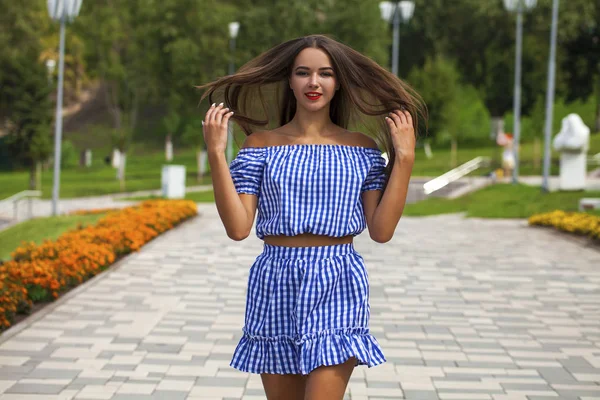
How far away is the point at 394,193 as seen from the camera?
3508 millimetres

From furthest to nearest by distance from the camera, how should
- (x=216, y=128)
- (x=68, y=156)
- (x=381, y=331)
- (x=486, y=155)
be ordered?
(x=68, y=156), (x=486, y=155), (x=381, y=331), (x=216, y=128)

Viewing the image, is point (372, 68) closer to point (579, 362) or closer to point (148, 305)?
point (579, 362)

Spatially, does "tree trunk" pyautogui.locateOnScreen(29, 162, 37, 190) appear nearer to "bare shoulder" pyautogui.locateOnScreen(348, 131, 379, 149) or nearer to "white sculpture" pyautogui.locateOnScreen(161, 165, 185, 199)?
"white sculpture" pyautogui.locateOnScreen(161, 165, 185, 199)

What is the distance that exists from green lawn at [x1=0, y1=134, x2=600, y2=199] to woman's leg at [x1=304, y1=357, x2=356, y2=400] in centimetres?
3549

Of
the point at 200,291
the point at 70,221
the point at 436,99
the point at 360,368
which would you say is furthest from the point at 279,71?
the point at 436,99

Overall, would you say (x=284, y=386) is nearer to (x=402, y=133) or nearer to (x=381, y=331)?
(x=402, y=133)

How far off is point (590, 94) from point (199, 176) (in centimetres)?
2190

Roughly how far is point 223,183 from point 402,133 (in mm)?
659

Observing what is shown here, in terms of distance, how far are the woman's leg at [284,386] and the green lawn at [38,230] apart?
15.4 meters

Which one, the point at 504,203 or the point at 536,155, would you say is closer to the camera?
the point at 504,203

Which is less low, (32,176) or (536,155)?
(536,155)

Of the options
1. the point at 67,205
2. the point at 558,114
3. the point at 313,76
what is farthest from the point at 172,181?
the point at 558,114

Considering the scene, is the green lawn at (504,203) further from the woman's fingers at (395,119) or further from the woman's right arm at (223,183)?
the woman's right arm at (223,183)

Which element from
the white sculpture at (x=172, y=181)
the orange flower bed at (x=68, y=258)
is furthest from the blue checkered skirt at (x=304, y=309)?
the white sculpture at (x=172, y=181)
